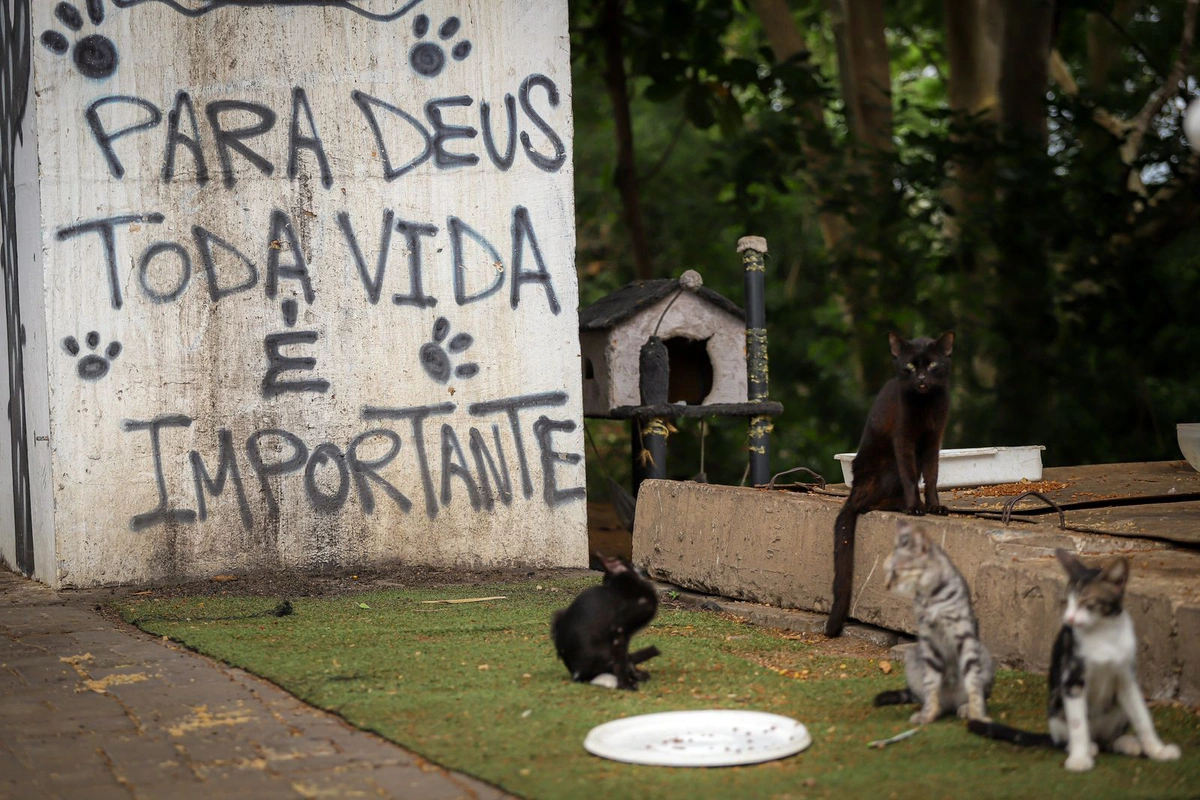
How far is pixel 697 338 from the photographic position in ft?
27.2

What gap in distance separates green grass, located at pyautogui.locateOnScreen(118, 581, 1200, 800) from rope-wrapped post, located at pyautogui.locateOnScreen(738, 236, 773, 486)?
213 centimetres

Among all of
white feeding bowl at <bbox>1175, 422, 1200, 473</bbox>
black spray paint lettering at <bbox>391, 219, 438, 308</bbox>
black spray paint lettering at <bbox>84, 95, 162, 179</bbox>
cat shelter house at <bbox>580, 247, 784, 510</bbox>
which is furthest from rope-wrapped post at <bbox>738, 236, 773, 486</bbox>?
black spray paint lettering at <bbox>84, 95, 162, 179</bbox>

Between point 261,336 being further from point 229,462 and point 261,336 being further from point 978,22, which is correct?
point 978,22

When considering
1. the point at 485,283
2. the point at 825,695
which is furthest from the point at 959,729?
the point at 485,283

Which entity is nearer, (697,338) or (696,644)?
(696,644)

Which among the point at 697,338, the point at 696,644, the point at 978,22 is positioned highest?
the point at 978,22

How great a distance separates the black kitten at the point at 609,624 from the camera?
4.36 m

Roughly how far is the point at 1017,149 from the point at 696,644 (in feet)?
25.2

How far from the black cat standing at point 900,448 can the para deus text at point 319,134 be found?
2.94 metres

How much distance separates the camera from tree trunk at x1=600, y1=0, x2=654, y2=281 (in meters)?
11.1

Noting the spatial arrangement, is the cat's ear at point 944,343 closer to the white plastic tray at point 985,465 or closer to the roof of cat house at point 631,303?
the white plastic tray at point 985,465

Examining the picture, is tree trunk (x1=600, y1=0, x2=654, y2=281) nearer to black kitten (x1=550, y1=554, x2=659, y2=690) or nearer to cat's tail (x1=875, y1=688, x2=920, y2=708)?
black kitten (x1=550, y1=554, x2=659, y2=690)

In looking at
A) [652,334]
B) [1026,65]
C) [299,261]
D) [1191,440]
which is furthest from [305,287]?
[1026,65]

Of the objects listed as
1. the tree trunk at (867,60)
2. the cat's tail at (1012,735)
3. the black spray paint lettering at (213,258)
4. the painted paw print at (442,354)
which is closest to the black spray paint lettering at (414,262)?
the painted paw print at (442,354)
